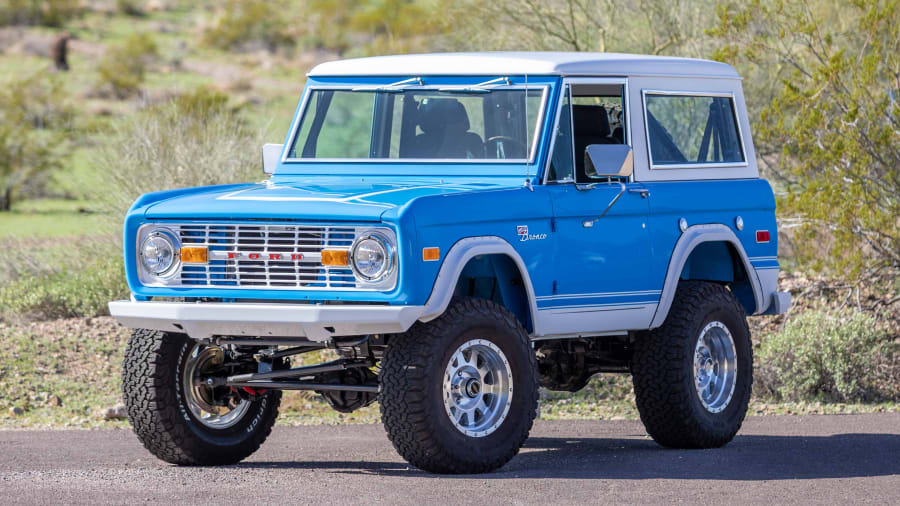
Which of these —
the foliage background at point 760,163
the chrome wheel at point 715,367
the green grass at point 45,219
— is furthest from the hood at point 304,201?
the green grass at point 45,219

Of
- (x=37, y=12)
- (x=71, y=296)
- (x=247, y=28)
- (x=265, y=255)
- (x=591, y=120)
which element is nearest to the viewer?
(x=265, y=255)

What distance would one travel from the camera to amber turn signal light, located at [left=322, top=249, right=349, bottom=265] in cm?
727

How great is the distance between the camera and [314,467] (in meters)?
8.37

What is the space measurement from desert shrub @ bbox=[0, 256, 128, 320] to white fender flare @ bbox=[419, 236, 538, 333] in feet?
27.3

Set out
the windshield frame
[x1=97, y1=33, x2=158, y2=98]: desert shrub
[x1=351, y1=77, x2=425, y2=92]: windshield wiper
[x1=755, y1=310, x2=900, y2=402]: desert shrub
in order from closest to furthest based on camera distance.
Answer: the windshield frame
[x1=351, y1=77, x2=425, y2=92]: windshield wiper
[x1=755, y1=310, x2=900, y2=402]: desert shrub
[x1=97, y1=33, x2=158, y2=98]: desert shrub

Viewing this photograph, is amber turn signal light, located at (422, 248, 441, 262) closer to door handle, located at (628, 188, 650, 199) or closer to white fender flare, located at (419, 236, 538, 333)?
white fender flare, located at (419, 236, 538, 333)

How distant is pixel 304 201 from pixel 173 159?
32.9 ft

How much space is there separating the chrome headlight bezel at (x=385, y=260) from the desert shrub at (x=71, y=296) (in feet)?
27.3

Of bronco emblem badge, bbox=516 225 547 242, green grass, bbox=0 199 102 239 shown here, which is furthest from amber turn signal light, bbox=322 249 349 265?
green grass, bbox=0 199 102 239

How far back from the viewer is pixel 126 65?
46531 millimetres

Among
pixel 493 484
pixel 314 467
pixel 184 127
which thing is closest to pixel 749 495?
pixel 493 484

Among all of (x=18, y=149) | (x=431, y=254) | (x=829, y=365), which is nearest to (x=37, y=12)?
(x=18, y=149)

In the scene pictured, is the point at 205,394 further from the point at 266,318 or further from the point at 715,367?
the point at 715,367

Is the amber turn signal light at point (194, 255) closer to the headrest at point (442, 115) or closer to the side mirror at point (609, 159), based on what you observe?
the headrest at point (442, 115)
